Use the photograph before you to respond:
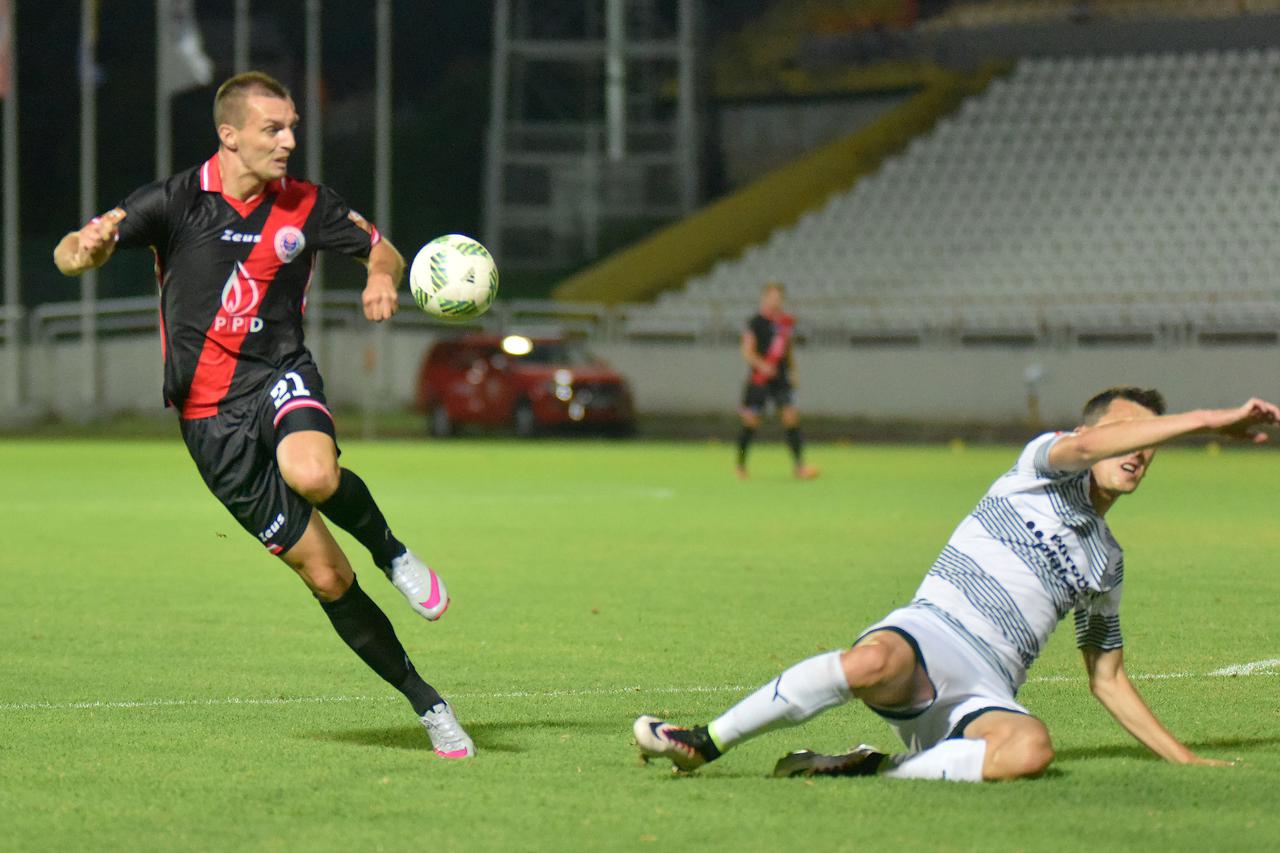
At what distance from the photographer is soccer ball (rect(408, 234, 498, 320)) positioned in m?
6.97

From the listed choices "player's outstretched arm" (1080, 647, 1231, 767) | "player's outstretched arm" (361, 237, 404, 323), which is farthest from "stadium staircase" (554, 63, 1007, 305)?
"player's outstretched arm" (1080, 647, 1231, 767)

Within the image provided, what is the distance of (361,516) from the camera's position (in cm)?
650

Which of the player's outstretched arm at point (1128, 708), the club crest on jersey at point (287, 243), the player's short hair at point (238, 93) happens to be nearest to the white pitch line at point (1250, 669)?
the player's outstretched arm at point (1128, 708)

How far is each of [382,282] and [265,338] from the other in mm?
478

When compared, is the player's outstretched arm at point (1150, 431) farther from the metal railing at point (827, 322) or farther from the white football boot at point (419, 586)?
the metal railing at point (827, 322)

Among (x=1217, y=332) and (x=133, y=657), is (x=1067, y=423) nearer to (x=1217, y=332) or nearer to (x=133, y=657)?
(x=1217, y=332)

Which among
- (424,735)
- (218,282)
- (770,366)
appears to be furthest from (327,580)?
(770,366)

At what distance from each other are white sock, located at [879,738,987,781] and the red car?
2552 cm

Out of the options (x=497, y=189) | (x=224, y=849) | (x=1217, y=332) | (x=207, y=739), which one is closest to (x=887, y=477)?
(x=1217, y=332)

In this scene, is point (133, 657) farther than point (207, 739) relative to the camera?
Yes

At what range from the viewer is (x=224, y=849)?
519 centimetres

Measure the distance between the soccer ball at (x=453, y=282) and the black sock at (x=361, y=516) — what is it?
0.78 m

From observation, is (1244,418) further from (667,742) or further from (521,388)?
(521,388)

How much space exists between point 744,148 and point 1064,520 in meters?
40.5
